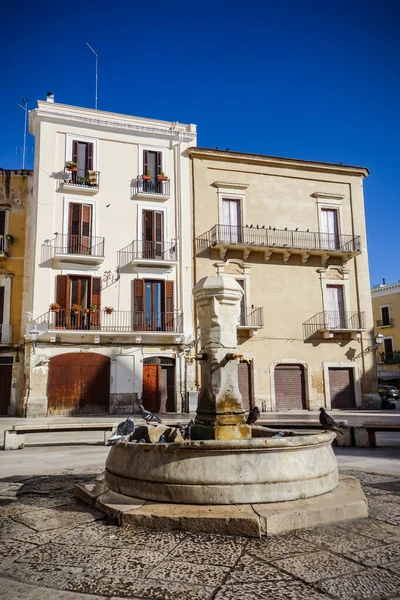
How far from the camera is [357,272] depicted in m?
24.4

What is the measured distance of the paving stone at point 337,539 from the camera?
3775 millimetres

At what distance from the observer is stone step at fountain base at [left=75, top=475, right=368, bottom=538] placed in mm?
4066

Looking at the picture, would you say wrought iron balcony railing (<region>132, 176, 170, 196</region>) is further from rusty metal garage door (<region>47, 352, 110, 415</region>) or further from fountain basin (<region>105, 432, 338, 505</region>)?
fountain basin (<region>105, 432, 338, 505</region>)

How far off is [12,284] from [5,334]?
2.27 metres

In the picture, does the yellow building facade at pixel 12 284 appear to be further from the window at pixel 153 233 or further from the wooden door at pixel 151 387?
the window at pixel 153 233

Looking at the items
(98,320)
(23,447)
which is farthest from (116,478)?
(98,320)

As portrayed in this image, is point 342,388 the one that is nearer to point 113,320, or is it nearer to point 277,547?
point 113,320

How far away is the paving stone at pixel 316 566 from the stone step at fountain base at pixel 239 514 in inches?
21.3

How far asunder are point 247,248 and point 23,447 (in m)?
14.4

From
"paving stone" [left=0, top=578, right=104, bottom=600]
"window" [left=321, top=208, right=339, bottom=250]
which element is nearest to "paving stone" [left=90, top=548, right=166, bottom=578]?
"paving stone" [left=0, top=578, right=104, bottom=600]

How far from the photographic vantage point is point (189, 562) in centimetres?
350

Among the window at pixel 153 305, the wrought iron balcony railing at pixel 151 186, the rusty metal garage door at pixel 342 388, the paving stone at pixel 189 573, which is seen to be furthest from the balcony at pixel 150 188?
the paving stone at pixel 189 573

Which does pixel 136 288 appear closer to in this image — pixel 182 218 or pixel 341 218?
pixel 182 218

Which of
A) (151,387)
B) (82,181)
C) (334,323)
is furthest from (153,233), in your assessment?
(334,323)
